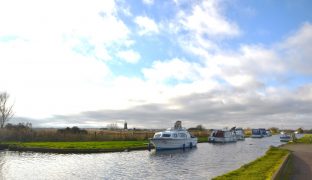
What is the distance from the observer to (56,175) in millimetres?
33688

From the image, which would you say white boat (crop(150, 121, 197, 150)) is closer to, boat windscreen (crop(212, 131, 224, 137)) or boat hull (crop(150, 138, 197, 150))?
boat hull (crop(150, 138, 197, 150))

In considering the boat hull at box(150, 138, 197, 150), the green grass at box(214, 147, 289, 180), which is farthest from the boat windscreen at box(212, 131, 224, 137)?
the green grass at box(214, 147, 289, 180)

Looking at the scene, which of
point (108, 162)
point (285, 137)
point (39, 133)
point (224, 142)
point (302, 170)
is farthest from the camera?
point (285, 137)

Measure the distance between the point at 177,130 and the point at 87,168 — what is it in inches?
1602

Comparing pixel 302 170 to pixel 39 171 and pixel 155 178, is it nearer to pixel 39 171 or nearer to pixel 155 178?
pixel 155 178

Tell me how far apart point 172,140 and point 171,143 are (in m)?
0.58

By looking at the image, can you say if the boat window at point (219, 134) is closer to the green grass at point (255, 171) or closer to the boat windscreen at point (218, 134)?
the boat windscreen at point (218, 134)

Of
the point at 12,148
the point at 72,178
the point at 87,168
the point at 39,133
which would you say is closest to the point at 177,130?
the point at 39,133

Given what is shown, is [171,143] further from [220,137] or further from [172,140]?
[220,137]

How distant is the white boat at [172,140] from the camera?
6656cm

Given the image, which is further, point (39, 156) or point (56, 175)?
point (39, 156)

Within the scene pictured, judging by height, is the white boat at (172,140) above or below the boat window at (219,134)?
below

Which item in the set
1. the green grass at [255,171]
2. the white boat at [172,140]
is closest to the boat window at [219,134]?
the white boat at [172,140]

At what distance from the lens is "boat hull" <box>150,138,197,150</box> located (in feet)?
218
